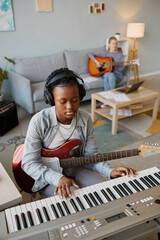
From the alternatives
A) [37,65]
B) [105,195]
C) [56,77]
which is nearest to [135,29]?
[37,65]

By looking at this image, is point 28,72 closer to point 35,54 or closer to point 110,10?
point 35,54

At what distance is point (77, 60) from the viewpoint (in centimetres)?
424

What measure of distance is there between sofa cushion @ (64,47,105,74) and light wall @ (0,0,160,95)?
36 cm

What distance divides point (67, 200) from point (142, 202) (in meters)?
0.34

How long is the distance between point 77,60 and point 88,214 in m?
3.61

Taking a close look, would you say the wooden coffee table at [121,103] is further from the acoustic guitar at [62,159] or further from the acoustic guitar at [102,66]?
the acoustic guitar at [62,159]

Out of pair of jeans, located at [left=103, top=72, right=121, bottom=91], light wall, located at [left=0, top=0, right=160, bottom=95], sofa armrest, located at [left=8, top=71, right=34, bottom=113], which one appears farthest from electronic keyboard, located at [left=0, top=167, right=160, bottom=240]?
light wall, located at [left=0, top=0, right=160, bottom=95]

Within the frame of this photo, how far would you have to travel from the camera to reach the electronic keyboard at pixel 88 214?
2.87 ft

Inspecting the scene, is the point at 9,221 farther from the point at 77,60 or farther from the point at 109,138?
the point at 77,60

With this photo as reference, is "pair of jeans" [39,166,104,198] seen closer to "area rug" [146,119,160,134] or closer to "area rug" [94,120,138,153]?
"area rug" [94,120,138,153]

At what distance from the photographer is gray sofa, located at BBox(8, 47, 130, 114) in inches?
136

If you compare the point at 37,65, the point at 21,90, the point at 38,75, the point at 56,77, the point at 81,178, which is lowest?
the point at 81,178

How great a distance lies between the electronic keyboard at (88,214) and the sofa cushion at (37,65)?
9.96 feet

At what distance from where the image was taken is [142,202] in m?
1.02
